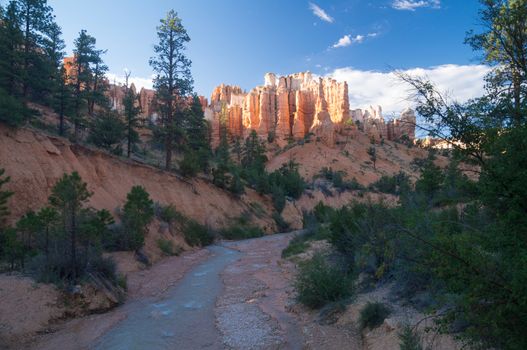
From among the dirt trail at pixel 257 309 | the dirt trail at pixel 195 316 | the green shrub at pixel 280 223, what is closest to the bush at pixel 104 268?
the dirt trail at pixel 195 316

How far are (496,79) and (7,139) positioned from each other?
72.9 feet

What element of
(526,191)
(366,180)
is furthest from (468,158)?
(366,180)

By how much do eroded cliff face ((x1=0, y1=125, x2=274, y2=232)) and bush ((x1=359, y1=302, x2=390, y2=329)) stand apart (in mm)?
15828

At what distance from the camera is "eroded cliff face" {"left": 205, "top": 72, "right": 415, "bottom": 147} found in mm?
84312

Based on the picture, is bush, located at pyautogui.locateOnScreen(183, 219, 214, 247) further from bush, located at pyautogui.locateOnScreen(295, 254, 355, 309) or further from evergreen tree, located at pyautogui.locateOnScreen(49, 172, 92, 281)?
bush, located at pyautogui.locateOnScreen(295, 254, 355, 309)

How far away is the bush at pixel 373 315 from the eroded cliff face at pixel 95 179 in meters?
15.8

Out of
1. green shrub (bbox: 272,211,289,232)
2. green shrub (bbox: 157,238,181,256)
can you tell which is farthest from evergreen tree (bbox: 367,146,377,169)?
green shrub (bbox: 157,238,181,256)

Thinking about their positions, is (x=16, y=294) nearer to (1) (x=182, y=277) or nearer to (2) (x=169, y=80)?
(1) (x=182, y=277)

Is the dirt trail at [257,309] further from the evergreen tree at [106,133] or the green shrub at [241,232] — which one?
the evergreen tree at [106,133]

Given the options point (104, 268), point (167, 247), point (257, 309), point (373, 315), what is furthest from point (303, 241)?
point (373, 315)

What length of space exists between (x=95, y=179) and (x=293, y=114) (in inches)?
2775

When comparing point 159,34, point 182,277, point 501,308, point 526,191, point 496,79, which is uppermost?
point 159,34

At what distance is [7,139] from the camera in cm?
1922

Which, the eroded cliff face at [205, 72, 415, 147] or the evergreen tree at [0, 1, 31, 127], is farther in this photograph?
the eroded cliff face at [205, 72, 415, 147]
